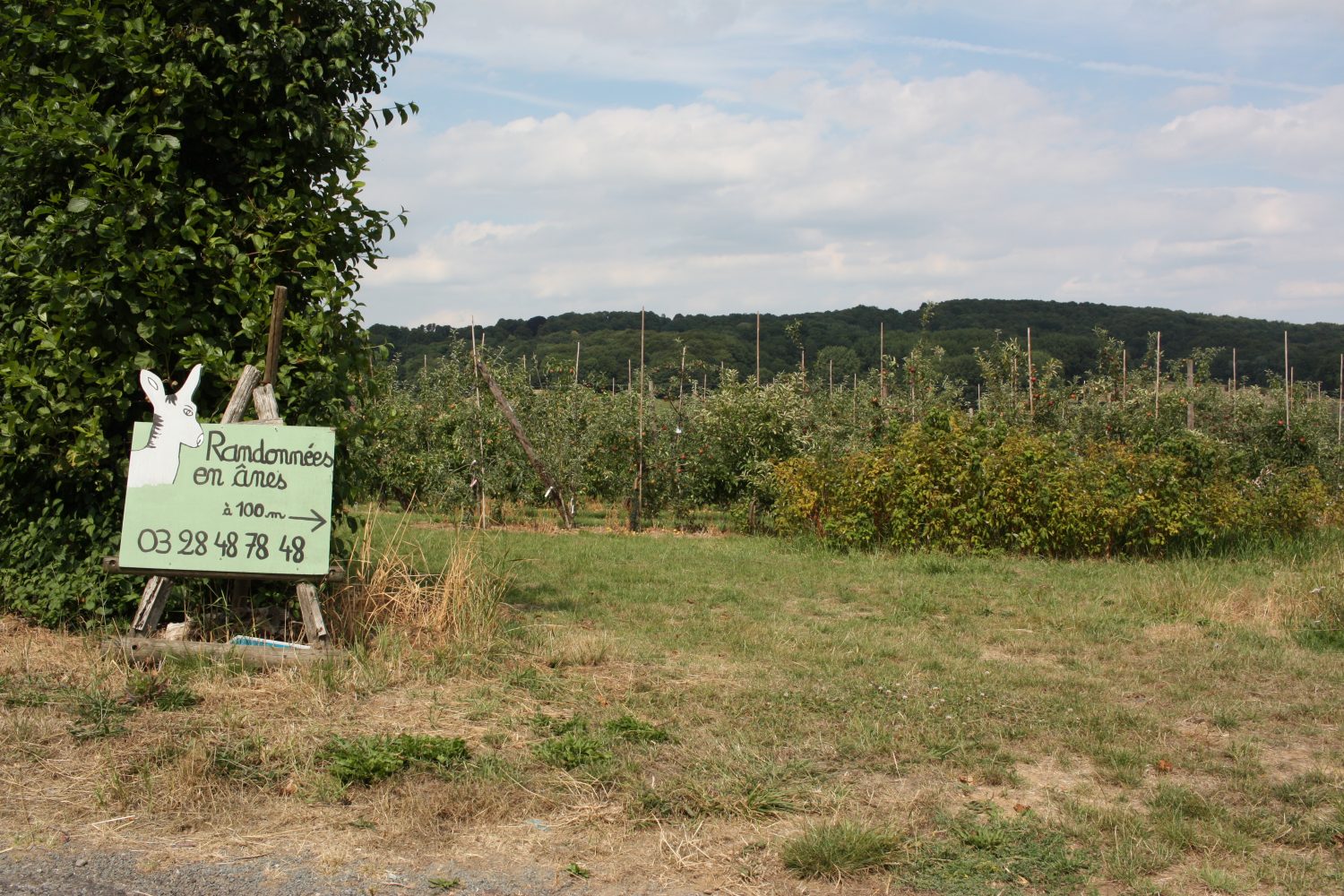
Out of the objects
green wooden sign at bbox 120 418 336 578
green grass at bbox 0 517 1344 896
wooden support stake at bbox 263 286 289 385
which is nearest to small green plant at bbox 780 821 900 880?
green grass at bbox 0 517 1344 896

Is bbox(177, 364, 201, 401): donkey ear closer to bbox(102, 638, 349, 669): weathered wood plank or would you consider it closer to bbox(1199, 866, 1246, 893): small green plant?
bbox(102, 638, 349, 669): weathered wood plank

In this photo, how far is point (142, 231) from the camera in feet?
20.8

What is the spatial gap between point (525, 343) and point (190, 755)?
119 feet

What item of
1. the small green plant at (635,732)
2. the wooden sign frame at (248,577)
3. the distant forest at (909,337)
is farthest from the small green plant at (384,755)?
the distant forest at (909,337)

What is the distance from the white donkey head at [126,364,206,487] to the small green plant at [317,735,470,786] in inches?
82.2

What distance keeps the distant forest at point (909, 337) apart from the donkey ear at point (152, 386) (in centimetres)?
2505

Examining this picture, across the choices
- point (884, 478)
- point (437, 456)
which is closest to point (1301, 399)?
point (884, 478)

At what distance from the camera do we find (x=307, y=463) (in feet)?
19.8

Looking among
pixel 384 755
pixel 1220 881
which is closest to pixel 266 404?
pixel 384 755

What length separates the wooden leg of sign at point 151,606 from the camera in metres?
5.83

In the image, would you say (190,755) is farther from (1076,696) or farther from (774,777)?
(1076,696)

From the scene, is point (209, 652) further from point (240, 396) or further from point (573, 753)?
point (573, 753)

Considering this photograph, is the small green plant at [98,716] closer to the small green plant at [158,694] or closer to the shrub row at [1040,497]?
the small green plant at [158,694]

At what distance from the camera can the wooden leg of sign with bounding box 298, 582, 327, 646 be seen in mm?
5914
